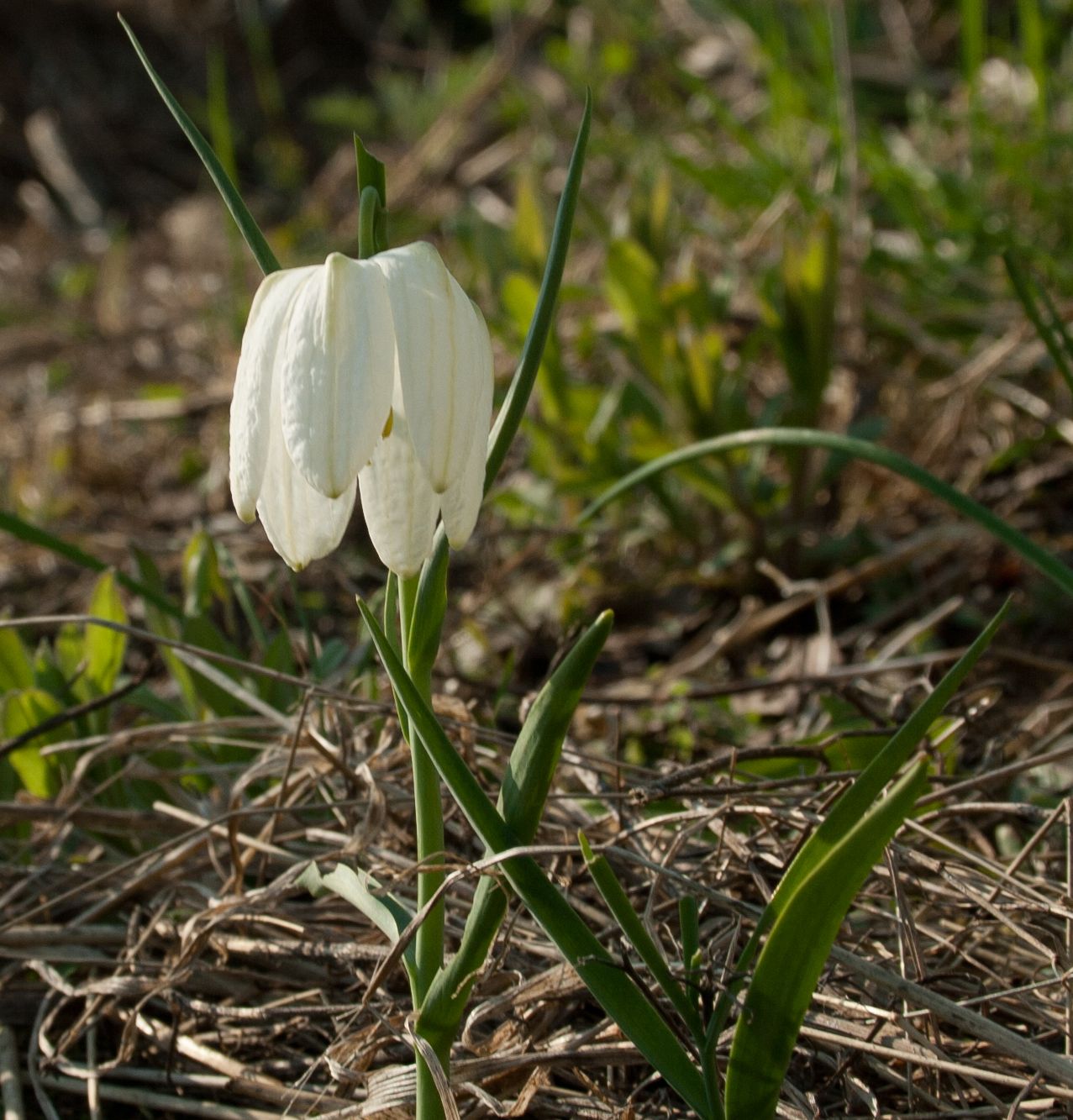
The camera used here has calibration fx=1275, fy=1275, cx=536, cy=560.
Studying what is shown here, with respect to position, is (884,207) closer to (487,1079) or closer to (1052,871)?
(1052,871)

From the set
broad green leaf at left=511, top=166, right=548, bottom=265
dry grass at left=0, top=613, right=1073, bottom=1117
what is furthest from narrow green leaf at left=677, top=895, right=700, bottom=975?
broad green leaf at left=511, top=166, right=548, bottom=265

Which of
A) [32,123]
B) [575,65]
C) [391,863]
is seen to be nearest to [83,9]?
[32,123]

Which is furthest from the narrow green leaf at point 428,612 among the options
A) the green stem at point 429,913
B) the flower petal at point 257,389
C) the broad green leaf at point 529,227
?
the broad green leaf at point 529,227

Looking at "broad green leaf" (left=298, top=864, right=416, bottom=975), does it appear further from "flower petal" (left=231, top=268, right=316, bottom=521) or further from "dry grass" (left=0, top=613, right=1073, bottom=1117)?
"flower petal" (left=231, top=268, right=316, bottom=521)

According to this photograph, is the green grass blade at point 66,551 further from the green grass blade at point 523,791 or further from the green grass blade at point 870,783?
the green grass blade at point 870,783

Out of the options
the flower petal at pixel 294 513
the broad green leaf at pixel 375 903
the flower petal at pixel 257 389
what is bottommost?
the broad green leaf at pixel 375 903

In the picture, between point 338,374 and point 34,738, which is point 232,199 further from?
point 34,738
